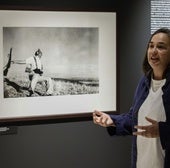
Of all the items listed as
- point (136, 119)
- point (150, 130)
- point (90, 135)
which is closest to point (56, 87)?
point (90, 135)

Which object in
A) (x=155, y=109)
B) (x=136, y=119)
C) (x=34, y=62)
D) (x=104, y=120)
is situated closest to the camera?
(x=155, y=109)

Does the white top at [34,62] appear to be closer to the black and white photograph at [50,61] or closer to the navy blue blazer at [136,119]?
the black and white photograph at [50,61]

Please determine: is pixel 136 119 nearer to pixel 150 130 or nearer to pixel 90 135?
pixel 150 130

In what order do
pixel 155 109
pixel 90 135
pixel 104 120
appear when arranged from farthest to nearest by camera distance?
pixel 90 135 → pixel 104 120 → pixel 155 109

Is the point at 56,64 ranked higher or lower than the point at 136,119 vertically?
higher

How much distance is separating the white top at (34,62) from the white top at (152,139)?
94cm

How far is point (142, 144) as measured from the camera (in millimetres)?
2125

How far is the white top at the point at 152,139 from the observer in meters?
2.01

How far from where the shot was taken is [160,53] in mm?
2068

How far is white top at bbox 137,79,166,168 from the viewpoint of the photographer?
2.01m

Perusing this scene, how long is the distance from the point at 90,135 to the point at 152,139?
3.36 ft

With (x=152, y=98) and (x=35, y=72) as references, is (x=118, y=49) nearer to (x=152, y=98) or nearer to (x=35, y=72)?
(x=35, y=72)

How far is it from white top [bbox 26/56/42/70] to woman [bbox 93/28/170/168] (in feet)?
2.76

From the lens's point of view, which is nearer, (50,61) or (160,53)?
(160,53)
